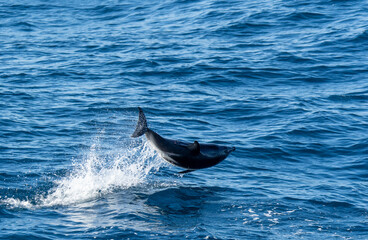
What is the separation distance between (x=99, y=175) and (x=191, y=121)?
4.31m

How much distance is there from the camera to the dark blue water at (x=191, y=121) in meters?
12.2

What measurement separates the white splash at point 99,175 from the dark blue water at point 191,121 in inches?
1.8

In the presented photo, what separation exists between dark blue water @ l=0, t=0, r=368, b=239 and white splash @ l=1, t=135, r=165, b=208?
46 millimetres

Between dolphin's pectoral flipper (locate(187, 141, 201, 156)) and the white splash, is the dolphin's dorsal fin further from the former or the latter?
the white splash

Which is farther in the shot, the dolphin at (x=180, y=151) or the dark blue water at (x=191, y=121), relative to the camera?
the dark blue water at (x=191, y=121)

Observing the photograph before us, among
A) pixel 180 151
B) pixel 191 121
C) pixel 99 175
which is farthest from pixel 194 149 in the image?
pixel 191 121

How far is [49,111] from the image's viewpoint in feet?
61.2

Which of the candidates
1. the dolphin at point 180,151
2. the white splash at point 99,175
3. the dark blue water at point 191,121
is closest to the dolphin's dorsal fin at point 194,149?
the dolphin at point 180,151

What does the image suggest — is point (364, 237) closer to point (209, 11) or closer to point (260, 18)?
point (260, 18)

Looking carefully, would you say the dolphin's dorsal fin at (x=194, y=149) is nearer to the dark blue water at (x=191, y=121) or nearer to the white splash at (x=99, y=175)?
A: the dark blue water at (x=191, y=121)

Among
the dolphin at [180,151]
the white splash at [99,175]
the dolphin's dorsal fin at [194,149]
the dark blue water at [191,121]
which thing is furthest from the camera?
the white splash at [99,175]

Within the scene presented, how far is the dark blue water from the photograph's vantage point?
12.2 metres

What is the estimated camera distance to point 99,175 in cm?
1453

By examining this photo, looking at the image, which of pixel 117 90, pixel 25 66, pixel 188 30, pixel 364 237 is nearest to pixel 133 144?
pixel 117 90
